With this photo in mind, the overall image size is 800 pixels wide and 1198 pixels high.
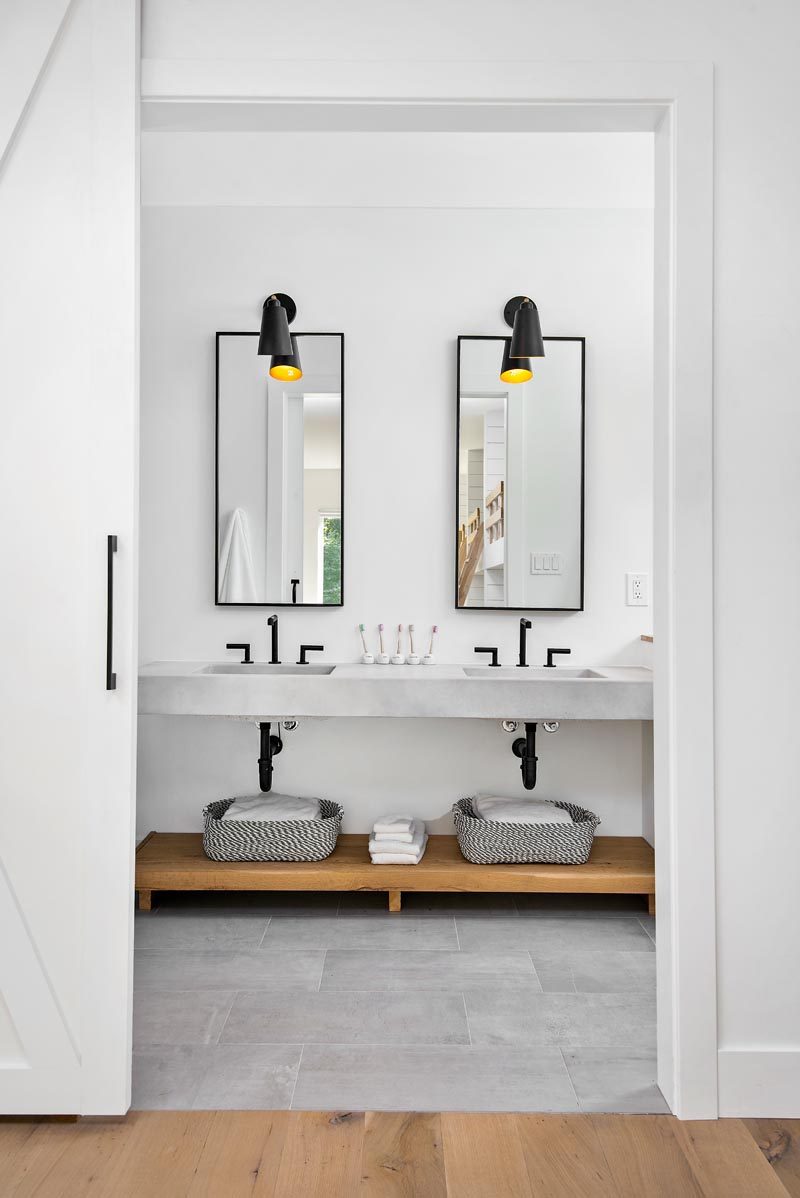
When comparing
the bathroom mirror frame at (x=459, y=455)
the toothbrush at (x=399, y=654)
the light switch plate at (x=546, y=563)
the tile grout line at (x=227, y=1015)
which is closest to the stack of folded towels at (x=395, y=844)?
the toothbrush at (x=399, y=654)

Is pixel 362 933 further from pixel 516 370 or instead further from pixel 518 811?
pixel 516 370

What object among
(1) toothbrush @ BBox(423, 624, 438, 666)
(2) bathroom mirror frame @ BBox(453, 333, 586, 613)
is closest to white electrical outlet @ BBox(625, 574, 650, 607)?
(2) bathroom mirror frame @ BBox(453, 333, 586, 613)

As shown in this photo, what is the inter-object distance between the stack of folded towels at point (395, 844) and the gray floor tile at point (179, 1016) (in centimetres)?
69

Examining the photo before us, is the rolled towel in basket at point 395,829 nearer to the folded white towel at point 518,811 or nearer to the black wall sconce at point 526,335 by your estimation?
the folded white towel at point 518,811

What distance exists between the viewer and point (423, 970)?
226 cm

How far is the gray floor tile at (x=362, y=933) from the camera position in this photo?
243 centimetres

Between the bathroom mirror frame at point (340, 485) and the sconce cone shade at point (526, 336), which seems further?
the bathroom mirror frame at point (340, 485)

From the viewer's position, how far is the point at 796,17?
1.63m

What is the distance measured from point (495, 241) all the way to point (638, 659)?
1.65 metres

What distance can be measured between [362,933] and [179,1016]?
2.20 ft

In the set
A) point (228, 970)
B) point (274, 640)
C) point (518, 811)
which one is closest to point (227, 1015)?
point (228, 970)

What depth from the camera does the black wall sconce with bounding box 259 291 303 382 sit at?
2.67m

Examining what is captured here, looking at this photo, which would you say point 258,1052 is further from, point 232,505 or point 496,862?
point 232,505

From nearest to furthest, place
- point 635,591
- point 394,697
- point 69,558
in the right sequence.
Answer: point 69,558 → point 394,697 → point 635,591
